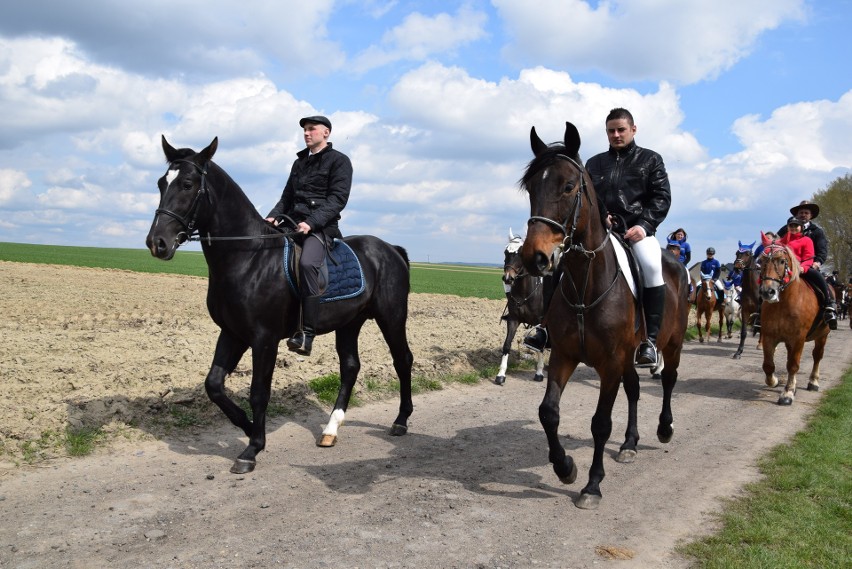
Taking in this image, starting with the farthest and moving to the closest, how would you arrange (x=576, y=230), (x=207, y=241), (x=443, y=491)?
(x=207, y=241) → (x=443, y=491) → (x=576, y=230)

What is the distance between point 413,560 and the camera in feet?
13.4

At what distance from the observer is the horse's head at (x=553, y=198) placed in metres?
4.48

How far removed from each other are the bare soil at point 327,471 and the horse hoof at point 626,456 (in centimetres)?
11

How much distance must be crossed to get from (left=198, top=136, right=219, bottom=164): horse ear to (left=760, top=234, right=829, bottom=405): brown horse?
8644mm

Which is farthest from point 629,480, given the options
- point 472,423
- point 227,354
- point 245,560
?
point 227,354

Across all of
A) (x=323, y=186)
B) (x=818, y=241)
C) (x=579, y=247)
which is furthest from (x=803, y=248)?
(x=323, y=186)

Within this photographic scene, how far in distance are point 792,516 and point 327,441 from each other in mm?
Answer: 4300

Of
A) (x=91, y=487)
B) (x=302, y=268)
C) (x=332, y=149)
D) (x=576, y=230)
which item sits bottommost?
(x=91, y=487)

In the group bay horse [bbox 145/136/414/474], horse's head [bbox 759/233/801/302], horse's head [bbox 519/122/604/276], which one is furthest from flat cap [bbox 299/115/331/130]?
horse's head [bbox 759/233/801/302]

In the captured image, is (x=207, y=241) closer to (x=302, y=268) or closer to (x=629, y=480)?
(x=302, y=268)

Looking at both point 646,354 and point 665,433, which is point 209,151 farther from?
point 665,433

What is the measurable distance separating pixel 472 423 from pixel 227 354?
319 centimetres

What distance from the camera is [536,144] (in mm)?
4984

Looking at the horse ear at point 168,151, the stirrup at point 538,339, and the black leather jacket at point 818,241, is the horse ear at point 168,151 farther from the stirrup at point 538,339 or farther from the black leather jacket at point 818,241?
the black leather jacket at point 818,241
